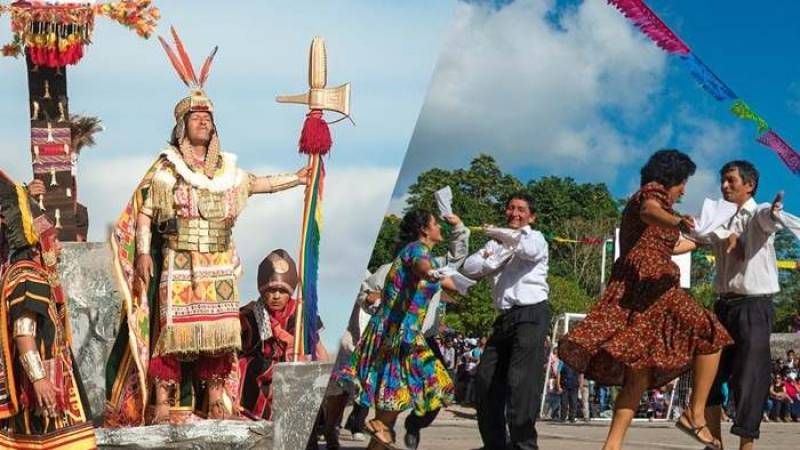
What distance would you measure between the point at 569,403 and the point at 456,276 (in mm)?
849

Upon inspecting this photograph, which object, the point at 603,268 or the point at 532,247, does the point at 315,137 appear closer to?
the point at 532,247

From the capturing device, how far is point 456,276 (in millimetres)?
7094

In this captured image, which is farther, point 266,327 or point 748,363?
point 266,327

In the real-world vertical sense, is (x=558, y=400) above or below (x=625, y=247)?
below

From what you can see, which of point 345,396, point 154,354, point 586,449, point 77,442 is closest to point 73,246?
point 154,354

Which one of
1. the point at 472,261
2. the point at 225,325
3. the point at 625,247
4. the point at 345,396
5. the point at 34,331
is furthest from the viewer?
the point at 345,396

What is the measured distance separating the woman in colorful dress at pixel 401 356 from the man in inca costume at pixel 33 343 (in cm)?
153

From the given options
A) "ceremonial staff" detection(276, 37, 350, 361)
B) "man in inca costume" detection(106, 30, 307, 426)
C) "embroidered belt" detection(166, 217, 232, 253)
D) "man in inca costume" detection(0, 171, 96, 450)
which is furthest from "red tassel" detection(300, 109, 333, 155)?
"man in inca costume" detection(0, 171, 96, 450)

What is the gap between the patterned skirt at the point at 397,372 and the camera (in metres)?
7.20

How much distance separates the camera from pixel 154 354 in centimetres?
765

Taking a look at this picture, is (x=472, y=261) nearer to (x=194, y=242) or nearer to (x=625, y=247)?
(x=625, y=247)

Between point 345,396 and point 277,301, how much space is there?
2.23 feet

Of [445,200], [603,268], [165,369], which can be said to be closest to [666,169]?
[603,268]

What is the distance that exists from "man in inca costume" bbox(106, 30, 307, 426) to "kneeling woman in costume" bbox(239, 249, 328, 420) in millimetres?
562
